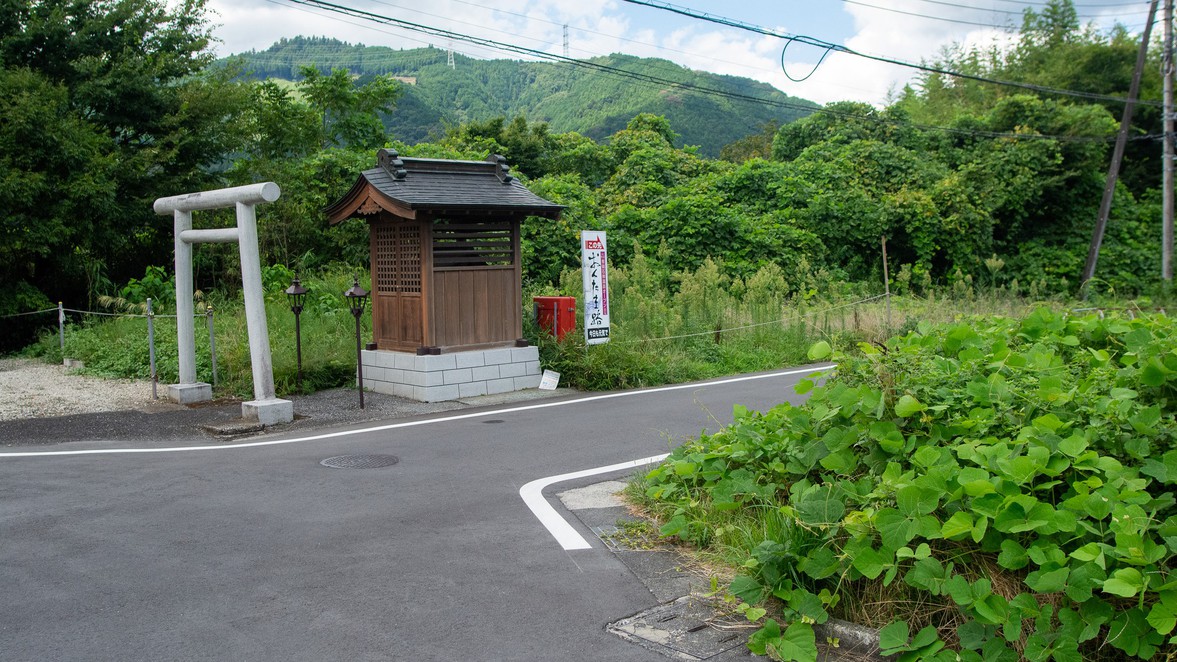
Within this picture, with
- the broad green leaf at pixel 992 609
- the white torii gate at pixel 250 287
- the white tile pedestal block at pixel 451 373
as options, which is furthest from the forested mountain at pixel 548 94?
the broad green leaf at pixel 992 609

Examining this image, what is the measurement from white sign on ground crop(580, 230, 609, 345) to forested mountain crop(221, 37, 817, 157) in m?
26.8

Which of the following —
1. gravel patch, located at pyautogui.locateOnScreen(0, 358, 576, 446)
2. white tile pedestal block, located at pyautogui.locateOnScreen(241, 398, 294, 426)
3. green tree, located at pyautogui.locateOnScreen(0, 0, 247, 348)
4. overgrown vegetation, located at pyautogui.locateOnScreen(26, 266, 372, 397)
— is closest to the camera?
gravel patch, located at pyautogui.locateOnScreen(0, 358, 576, 446)

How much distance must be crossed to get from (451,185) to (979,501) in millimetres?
9202

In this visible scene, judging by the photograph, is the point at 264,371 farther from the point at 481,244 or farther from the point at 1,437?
the point at 481,244

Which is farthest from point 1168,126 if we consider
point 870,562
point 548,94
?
point 548,94

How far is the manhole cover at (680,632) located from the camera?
13.6ft

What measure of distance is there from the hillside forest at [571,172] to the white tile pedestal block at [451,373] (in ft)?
21.7

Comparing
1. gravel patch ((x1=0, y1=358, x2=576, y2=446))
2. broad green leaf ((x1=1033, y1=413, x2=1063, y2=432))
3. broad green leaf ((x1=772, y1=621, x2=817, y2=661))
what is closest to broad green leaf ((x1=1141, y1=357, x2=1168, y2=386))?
broad green leaf ((x1=1033, y1=413, x2=1063, y2=432))

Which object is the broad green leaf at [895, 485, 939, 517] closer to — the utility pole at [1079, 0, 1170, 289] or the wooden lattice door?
the wooden lattice door

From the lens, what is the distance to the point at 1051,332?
5891mm

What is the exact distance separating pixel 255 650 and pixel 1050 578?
357 cm

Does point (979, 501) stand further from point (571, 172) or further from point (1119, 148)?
point (1119, 148)

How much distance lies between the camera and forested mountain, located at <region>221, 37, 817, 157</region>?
144 ft

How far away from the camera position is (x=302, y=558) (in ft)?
17.5
